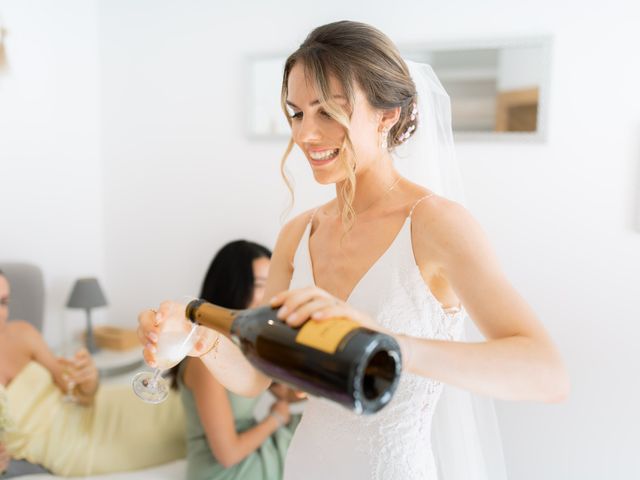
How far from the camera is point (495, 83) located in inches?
90.0

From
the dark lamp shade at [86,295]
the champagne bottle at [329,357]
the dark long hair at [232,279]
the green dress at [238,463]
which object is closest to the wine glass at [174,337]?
the champagne bottle at [329,357]

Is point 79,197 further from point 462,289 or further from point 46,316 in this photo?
point 462,289

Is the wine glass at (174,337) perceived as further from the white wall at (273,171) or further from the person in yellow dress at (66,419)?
the white wall at (273,171)

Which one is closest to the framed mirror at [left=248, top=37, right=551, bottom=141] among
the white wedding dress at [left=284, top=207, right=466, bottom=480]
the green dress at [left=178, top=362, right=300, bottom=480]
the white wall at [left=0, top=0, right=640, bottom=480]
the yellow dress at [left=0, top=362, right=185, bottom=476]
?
the white wall at [left=0, top=0, right=640, bottom=480]

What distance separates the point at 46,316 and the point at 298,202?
1.37 m

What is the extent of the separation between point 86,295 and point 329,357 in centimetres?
247

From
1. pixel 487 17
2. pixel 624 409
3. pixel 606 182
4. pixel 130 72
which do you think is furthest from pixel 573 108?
pixel 130 72

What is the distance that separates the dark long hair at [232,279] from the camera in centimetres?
212

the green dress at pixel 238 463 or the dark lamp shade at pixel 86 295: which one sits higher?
the dark lamp shade at pixel 86 295

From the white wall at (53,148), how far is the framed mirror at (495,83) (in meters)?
1.67

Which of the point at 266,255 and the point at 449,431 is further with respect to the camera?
the point at 266,255

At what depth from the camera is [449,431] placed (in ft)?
4.33

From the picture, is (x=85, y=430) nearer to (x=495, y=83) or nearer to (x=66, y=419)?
(x=66, y=419)

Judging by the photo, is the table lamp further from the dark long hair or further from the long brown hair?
the long brown hair
